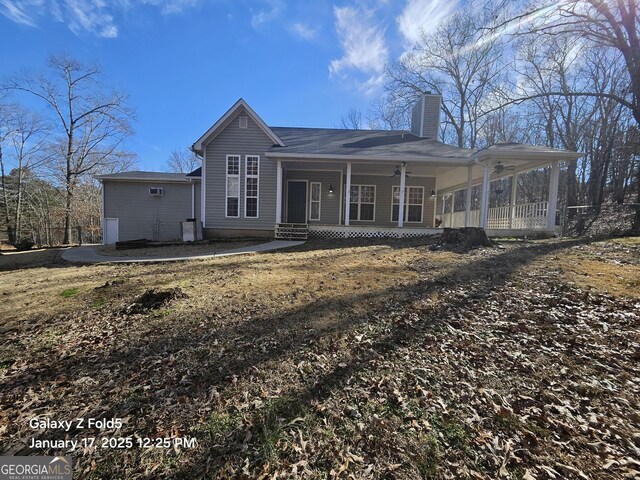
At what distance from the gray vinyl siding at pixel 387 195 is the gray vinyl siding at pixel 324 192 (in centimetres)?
100

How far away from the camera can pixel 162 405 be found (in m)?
2.36

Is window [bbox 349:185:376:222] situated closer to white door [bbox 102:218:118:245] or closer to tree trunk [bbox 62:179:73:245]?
white door [bbox 102:218:118:245]

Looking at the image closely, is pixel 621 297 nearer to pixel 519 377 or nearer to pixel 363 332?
pixel 519 377

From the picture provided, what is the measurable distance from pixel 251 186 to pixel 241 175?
0.61 m

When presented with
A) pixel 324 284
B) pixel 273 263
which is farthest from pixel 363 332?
pixel 273 263

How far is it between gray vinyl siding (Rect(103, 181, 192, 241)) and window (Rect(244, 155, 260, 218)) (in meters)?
6.15

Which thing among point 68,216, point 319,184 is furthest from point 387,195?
point 68,216

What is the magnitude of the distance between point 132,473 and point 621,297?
6.08 m

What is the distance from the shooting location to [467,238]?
8.80 meters

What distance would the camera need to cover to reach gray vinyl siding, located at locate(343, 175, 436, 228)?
49.2 feet

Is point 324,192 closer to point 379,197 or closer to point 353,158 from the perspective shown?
point 379,197

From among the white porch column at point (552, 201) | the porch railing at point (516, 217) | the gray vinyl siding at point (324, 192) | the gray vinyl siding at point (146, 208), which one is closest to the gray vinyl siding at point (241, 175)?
the gray vinyl siding at point (324, 192)

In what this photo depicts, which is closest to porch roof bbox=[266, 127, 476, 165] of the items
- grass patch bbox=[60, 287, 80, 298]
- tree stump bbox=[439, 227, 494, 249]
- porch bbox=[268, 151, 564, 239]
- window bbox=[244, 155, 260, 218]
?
porch bbox=[268, 151, 564, 239]

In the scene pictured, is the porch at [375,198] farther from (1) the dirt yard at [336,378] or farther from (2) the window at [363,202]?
(1) the dirt yard at [336,378]
